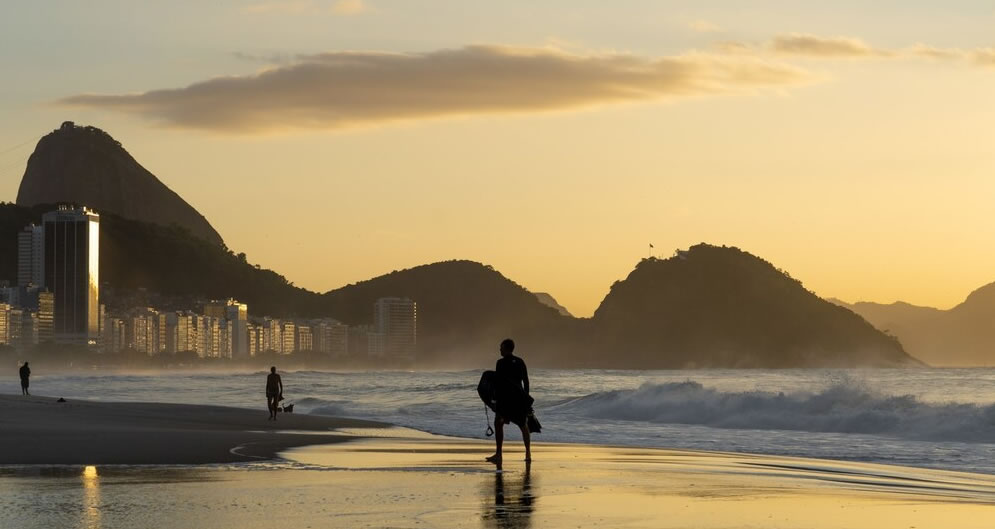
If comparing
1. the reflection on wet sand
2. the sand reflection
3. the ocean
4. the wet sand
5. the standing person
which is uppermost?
the standing person

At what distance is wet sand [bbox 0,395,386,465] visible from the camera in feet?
64.5

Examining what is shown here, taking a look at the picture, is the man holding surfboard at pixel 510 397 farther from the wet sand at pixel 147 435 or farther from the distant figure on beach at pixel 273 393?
the distant figure on beach at pixel 273 393

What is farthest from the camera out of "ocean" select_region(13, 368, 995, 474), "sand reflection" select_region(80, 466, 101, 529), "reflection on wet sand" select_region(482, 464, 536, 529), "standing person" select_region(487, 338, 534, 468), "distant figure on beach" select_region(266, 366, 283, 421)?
"distant figure on beach" select_region(266, 366, 283, 421)

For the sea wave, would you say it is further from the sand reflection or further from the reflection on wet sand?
the sand reflection

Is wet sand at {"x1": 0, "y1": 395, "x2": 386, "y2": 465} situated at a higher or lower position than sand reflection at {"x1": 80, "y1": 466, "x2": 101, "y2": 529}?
lower

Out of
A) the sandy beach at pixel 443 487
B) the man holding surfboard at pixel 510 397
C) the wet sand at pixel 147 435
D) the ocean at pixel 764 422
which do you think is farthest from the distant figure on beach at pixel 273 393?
the man holding surfboard at pixel 510 397

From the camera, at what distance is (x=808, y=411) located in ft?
130

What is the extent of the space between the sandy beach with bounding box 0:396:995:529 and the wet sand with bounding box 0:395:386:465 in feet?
0.23

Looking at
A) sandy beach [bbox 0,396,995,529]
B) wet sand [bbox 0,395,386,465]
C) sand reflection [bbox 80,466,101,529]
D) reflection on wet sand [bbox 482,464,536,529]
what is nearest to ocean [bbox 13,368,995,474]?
sandy beach [bbox 0,396,995,529]

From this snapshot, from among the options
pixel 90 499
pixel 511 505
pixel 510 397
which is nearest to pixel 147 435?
pixel 510 397

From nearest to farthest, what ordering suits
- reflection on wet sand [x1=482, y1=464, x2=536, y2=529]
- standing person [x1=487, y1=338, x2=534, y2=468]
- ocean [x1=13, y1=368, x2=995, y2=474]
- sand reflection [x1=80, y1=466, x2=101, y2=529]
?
sand reflection [x1=80, y1=466, x2=101, y2=529]
reflection on wet sand [x1=482, y1=464, x2=536, y2=529]
standing person [x1=487, y1=338, x2=534, y2=468]
ocean [x1=13, y1=368, x2=995, y2=474]

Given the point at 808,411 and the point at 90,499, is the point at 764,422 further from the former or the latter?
the point at 90,499

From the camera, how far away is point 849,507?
45.1 ft

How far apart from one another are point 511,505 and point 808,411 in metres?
28.0
